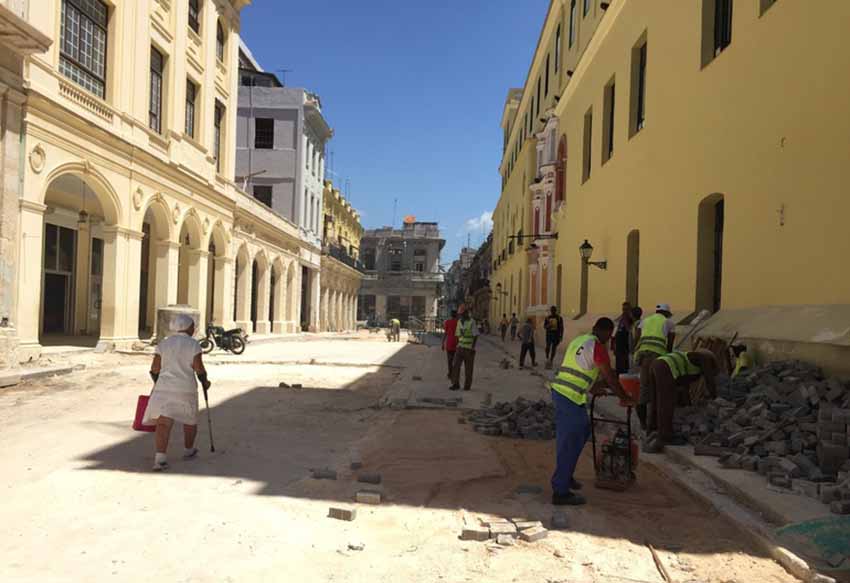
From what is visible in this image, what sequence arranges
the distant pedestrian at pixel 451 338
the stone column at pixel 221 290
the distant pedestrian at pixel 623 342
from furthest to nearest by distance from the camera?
the stone column at pixel 221 290 < the distant pedestrian at pixel 451 338 < the distant pedestrian at pixel 623 342

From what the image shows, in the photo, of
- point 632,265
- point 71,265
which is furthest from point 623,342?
point 71,265

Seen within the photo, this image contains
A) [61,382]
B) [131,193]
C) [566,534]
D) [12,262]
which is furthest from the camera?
[131,193]

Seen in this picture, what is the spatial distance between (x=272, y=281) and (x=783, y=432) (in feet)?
108

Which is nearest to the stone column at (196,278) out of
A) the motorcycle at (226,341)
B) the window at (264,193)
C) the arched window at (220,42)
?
the motorcycle at (226,341)

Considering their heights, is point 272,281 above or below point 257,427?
above

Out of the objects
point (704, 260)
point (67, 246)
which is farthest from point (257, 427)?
point (67, 246)

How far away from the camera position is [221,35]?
25516 millimetres

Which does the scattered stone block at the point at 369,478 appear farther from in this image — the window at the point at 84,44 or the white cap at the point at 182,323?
the window at the point at 84,44

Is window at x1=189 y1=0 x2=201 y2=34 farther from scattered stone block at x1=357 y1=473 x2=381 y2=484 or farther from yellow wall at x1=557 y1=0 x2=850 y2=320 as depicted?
scattered stone block at x1=357 y1=473 x2=381 y2=484

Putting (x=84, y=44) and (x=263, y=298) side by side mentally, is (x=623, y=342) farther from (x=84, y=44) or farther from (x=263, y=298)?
(x=263, y=298)

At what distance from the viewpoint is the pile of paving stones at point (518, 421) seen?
7883 mm

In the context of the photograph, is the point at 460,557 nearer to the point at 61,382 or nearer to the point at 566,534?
the point at 566,534

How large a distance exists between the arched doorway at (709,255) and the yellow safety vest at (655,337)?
9.22 ft

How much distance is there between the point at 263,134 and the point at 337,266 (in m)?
13.9
